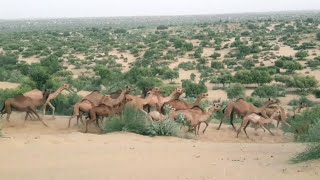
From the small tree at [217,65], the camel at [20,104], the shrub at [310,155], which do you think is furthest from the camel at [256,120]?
the small tree at [217,65]

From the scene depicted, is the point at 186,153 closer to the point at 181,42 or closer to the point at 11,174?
the point at 11,174

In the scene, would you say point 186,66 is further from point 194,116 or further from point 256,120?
point 194,116

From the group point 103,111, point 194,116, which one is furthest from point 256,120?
point 103,111

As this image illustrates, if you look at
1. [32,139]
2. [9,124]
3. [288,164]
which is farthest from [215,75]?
[288,164]

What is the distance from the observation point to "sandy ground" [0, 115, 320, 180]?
364 inches

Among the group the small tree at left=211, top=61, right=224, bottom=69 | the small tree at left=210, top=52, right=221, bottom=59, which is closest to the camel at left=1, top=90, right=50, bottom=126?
the small tree at left=211, top=61, right=224, bottom=69

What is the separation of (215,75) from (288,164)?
30.7 metres

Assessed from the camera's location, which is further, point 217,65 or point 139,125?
point 217,65

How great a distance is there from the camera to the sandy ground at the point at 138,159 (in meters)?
9.26

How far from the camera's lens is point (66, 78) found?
3809 centimetres

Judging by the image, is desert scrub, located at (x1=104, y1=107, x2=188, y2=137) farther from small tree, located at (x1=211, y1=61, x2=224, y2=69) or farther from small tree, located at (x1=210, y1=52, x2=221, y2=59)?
small tree, located at (x1=210, y1=52, x2=221, y2=59)

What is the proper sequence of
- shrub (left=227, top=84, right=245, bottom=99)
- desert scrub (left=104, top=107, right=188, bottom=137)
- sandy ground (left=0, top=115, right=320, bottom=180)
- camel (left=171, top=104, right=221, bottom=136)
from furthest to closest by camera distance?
shrub (left=227, top=84, right=245, bottom=99)
camel (left=171, top=104, right=221, bottom=136)
desert scrub (left=104, top=107, right=188, bottom=137)
sandy ground (left=0, top=115, right=320, bottom=180)

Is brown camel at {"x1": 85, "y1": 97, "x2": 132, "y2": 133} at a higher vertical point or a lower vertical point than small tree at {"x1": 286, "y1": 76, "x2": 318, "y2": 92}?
higher

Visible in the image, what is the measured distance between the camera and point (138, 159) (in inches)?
423
